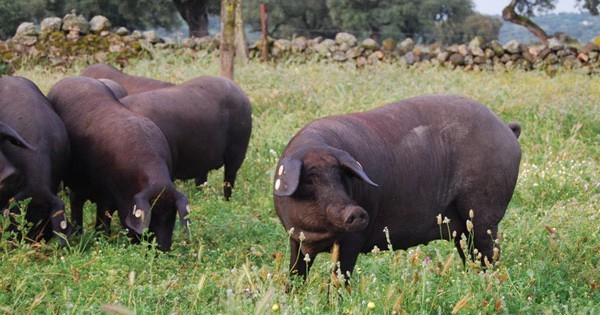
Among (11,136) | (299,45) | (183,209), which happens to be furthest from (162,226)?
(299,45)

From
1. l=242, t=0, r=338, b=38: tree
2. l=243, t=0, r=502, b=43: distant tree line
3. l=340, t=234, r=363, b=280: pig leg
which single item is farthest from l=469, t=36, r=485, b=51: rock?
l=242, t=0, r=338, b=38: tree

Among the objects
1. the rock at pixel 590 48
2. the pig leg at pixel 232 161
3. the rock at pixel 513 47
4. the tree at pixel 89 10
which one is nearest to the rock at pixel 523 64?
the rock at pixel 513 47

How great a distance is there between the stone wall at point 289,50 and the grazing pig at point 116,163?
1106 cm

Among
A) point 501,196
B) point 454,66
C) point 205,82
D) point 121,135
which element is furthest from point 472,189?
point 454,66

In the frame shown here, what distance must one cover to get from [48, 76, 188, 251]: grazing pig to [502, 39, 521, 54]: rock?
14554 mm

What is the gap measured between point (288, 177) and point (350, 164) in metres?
0.31

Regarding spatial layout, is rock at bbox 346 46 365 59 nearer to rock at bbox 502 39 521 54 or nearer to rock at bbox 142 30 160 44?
rock at bbox 502 39 521 54

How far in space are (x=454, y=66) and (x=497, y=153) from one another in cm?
1473

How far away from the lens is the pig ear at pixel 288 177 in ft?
12.6

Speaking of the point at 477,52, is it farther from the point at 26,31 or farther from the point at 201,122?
the point at 201,122

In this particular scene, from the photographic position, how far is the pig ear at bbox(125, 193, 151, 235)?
5.15 meters

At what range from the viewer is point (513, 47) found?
19469 millimetres

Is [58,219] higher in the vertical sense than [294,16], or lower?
higher

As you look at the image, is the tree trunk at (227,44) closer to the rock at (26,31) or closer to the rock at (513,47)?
the rock at (26,31)
